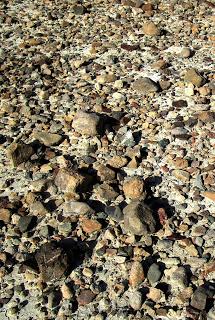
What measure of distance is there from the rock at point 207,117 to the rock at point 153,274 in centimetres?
161

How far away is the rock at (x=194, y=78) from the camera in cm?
485

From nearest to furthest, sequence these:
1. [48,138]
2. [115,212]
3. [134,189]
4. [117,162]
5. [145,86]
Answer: [115,212] → [134,189] → [117,162] → [48,138] → [145,86]

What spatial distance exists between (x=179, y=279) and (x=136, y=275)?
25 cm

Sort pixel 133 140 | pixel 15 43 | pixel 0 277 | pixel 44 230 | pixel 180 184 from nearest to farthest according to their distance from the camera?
1. pixel 0 277
2. pixel 44 230
3. pixel 180 184
4. pixel 133 140
5. pixel 15 43

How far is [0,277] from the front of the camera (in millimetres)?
3227

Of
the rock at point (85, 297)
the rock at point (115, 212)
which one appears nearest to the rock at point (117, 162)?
the rock at point (115, 212)

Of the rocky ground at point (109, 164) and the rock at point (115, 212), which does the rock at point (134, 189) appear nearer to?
the rocky ground at point (109, 164)

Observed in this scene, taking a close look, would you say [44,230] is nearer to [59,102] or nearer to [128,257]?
[128,257]

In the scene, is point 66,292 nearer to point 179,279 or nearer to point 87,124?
point 179,279

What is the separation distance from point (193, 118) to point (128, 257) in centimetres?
161

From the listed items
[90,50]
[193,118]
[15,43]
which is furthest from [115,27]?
[193,118]

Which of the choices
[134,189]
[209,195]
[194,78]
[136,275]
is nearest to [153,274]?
[136,275]

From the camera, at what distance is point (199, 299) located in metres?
3.01

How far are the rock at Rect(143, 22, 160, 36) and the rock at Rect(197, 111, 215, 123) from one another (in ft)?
5.30
